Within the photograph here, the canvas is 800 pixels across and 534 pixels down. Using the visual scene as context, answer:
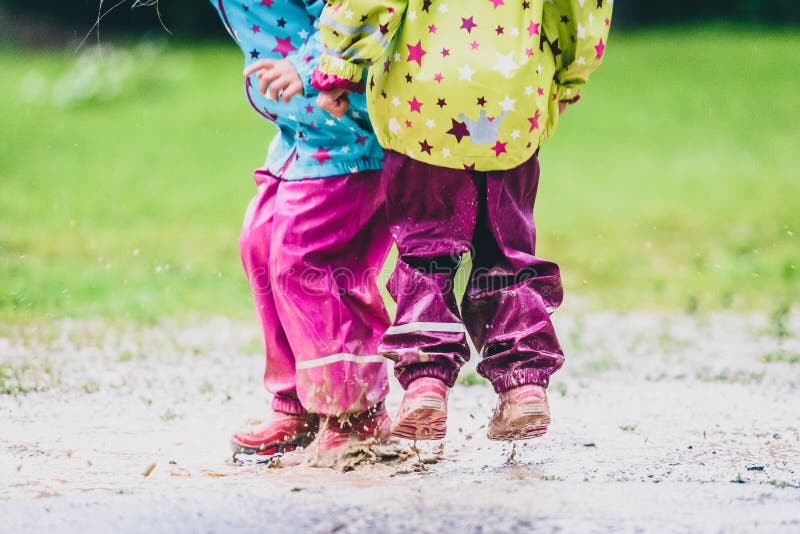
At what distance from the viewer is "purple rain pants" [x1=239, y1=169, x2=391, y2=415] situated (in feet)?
11.3

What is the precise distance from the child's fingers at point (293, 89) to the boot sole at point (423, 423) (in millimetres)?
934

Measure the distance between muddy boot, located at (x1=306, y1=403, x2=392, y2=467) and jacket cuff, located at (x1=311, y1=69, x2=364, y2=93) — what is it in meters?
0.96

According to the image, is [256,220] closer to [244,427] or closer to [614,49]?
[244,427]

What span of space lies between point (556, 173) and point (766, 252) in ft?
12.9

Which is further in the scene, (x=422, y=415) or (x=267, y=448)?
(x=267, y=448)

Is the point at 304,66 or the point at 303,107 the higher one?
the point at 304,66

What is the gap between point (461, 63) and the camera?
307 cm

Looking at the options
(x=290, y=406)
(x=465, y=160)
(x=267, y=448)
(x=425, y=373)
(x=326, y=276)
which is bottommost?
(x=267, y=448)

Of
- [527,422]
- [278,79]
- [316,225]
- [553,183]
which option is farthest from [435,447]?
[553,183]

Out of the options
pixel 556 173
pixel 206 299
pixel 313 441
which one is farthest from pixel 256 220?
pixel 556 173

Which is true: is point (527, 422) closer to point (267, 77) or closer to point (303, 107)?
point (303, 107)

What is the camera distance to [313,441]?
359cm

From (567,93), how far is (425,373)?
34.9 inches

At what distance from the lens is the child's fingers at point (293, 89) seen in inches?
131
